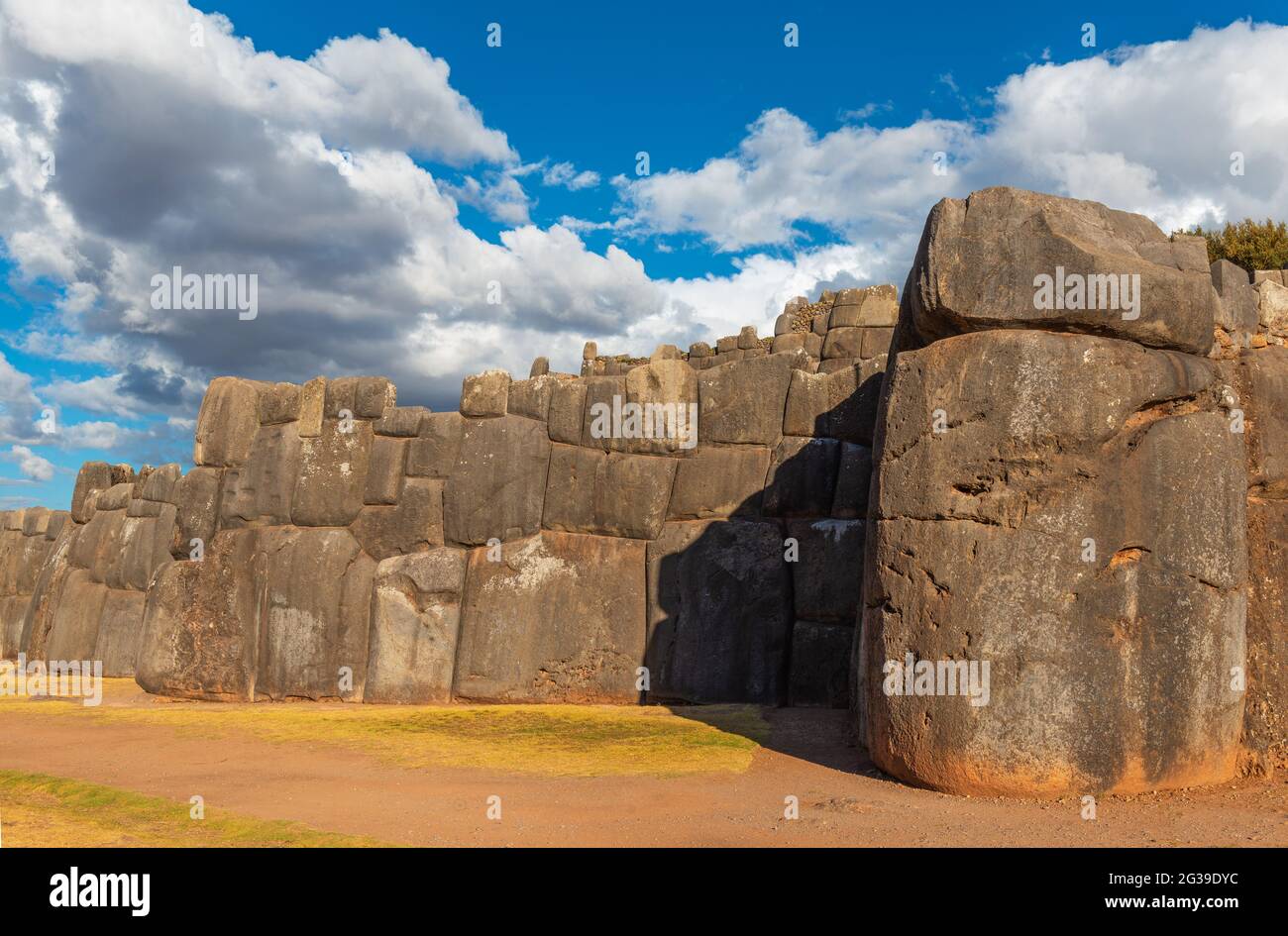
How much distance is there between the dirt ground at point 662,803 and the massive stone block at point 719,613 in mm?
1687

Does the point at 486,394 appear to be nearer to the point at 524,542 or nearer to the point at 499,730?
the point at 524,542

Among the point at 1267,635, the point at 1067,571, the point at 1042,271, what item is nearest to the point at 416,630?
the point at 1067,571

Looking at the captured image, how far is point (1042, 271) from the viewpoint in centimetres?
676

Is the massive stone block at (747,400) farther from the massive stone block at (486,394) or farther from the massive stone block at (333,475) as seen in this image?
the massive stone block at (333,475)

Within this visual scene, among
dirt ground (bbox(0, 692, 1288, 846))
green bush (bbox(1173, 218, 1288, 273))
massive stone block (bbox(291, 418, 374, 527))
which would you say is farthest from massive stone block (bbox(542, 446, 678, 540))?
green bush (bbox(1173, 218, 1288, 273))

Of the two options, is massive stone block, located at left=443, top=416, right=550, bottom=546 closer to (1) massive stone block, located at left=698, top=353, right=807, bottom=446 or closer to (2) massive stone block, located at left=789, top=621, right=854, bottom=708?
(1) massive stone block, located at left=698, top=353, right=807, bottom=446

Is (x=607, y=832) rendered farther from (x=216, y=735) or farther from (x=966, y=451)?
(x=216, y=735)

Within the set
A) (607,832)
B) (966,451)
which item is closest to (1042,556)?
(966,451)

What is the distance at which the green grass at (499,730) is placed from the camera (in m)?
7.90

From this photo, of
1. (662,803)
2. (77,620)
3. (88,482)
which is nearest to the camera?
(662,803)

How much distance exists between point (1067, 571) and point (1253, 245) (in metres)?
22.2

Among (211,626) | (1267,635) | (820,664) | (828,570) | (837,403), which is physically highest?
(837,403)

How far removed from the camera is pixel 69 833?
5891 millimetres

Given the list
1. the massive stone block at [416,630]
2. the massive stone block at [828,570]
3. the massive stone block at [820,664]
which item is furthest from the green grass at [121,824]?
the massive stone block at [828,570]
